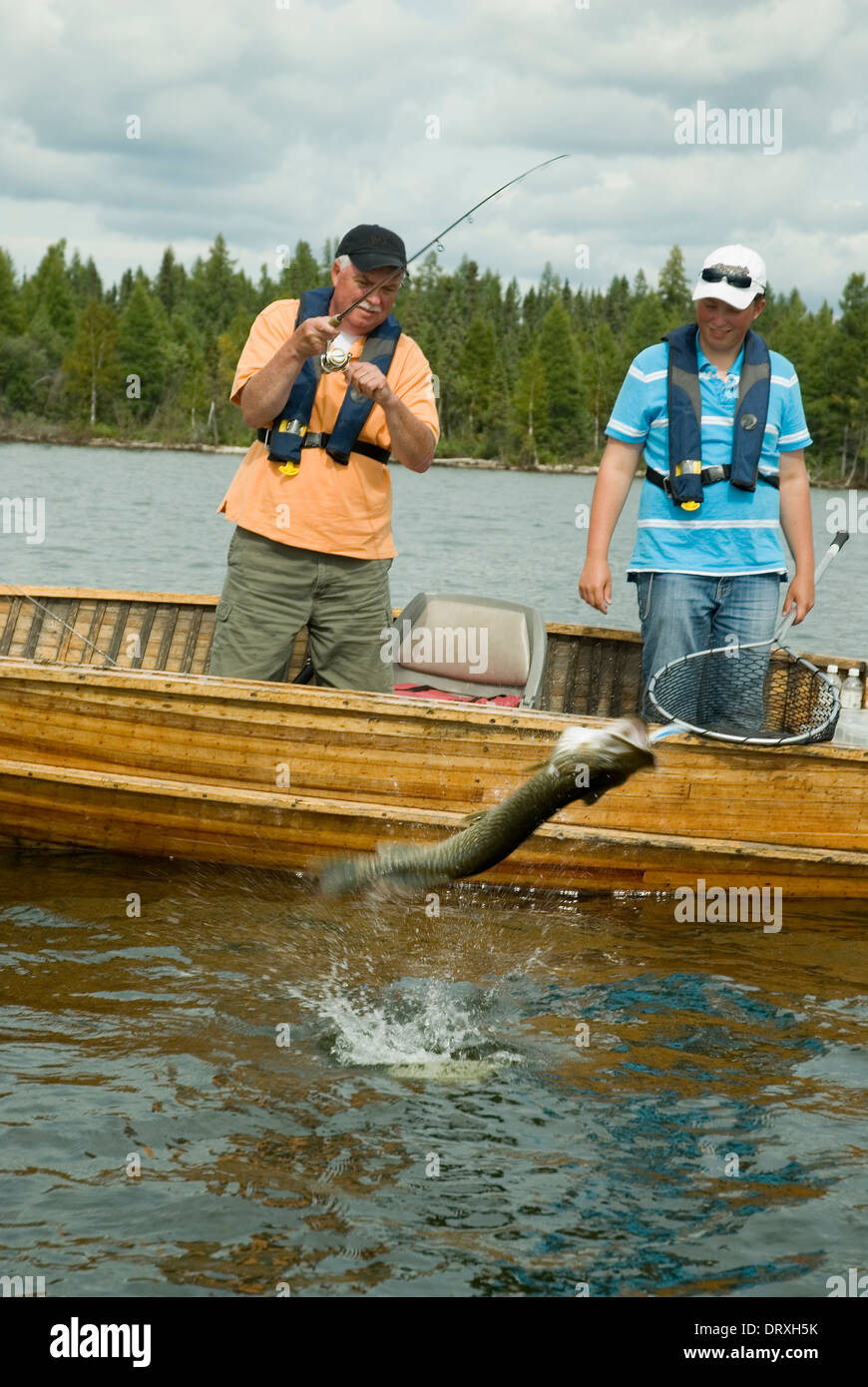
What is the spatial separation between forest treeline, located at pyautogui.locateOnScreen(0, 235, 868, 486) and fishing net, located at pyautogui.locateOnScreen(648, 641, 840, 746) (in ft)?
310

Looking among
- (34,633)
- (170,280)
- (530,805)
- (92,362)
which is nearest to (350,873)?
(530,805)

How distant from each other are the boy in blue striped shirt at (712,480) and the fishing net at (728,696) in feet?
0.25

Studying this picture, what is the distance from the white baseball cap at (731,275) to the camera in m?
6.85

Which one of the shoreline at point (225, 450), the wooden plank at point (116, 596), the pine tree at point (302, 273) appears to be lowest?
the wooden plank at point (116, 596)

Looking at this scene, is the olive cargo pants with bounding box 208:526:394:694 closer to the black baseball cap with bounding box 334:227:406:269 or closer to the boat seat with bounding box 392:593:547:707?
the boat seat with bounding box 392:593:547:707

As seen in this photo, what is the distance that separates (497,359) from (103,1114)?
111 metres

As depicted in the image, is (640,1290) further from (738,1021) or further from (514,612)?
(514,612)

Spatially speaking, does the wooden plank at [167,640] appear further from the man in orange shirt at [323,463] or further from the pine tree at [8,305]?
the pine tree at [8,305]

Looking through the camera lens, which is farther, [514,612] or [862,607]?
[862,607]

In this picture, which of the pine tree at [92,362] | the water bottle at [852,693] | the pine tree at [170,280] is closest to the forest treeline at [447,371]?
the pine tree at [92,362]

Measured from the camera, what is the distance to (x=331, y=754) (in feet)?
26.1

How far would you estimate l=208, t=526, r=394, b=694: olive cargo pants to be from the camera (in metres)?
7.34

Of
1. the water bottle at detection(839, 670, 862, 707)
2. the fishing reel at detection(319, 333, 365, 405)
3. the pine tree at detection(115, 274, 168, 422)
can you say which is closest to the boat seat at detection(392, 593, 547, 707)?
the water bottle at detection(839, 670, 862, 707)
